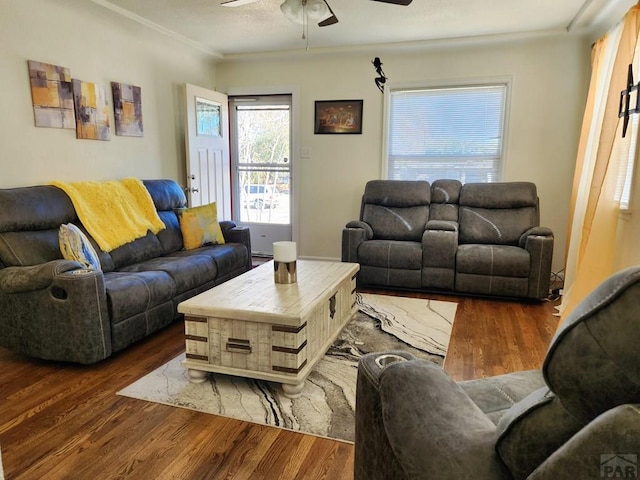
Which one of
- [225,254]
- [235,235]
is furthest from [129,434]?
[235,235]

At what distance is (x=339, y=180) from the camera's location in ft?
16.4

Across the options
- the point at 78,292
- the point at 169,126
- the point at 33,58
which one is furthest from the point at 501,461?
the point at 169,126

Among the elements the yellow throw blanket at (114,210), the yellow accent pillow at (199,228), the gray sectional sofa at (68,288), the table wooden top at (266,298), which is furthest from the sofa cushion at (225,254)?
the table wooden top at (266,298)

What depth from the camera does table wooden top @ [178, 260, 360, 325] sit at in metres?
2.08

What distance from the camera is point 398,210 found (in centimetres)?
438

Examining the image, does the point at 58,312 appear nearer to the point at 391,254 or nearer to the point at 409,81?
the point at 391,254

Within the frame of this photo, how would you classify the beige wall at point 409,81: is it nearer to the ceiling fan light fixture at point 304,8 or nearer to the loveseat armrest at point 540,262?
the loveseat armrest at point 540,262

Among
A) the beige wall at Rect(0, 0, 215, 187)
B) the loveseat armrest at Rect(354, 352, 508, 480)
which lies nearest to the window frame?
the beige wall at Rect(0, 0, 215, 187)

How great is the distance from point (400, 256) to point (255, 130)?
259cm

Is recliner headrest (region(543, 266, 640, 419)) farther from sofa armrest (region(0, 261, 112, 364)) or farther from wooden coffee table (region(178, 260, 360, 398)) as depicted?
sofa armrest (region(0, 261, 112, 364))

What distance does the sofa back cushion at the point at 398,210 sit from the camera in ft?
14.1

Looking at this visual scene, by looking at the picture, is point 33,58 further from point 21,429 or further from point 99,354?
point 21,429

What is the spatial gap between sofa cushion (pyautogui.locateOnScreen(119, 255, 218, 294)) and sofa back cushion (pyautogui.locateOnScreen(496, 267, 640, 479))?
8.54 feet

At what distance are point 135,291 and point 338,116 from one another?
317 centimetres
